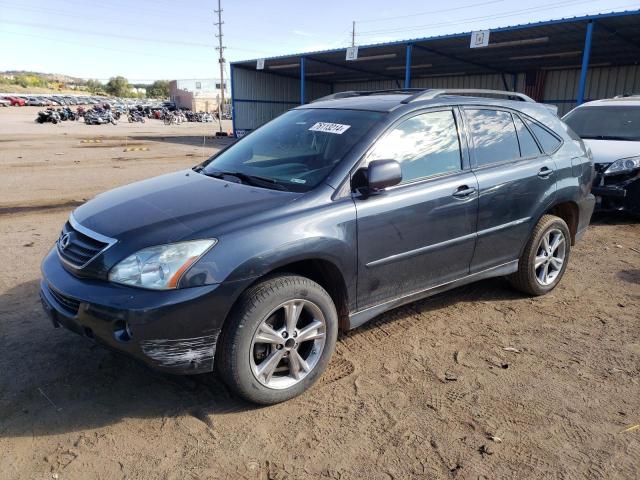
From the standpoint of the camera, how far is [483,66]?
25156mm

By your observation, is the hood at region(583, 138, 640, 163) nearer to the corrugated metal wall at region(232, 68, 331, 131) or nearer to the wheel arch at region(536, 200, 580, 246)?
the wheel arch at region(536, 200, 580, 246)

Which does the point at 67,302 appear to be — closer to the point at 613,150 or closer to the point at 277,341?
the point at 277,341

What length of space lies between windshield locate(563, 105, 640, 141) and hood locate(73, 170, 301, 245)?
684cm

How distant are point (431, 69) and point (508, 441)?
1072 inches

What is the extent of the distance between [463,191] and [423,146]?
0.44 m

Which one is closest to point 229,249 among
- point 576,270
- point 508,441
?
point 508,441

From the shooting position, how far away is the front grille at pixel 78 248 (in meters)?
2.75

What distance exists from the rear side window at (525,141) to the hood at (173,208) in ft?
7.34

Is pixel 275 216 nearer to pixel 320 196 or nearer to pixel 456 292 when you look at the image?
pixel 320 196

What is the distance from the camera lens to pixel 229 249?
2.59m

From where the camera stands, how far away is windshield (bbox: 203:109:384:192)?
3285mm

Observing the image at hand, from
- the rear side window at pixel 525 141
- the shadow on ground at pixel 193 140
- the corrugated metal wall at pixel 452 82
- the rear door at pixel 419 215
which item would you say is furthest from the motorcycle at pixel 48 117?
the rear door at pixel 419 215

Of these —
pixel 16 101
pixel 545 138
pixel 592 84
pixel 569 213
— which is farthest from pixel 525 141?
pixel 16 101

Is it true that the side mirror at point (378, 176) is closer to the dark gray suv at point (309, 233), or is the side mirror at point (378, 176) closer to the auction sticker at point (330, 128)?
the dark gray suv at point (309, 233)
